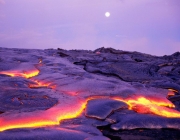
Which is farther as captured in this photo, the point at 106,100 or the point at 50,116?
the point at 106,100

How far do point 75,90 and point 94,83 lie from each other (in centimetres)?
29

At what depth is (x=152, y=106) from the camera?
2.12 meters

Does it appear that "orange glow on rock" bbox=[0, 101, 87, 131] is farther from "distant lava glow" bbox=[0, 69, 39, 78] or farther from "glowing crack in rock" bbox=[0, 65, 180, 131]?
"distant lava glow" bbox=[0, 69, 39, 78]

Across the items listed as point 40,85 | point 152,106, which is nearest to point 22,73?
point 40,85

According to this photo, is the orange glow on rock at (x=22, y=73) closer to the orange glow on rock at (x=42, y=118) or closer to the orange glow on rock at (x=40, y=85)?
the orange glow on rock at (x=40, y=85)

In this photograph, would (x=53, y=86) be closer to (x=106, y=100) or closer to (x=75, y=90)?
(x=75, y=90)

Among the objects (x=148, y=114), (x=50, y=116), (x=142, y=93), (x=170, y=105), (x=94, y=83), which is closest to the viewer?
(x=50, y=116)

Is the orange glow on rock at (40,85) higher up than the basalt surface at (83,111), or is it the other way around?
the orange glow on rock at (40,85)

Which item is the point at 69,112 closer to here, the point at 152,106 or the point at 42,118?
the point at 42,118

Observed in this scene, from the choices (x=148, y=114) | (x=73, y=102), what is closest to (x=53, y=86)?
(x=73, y=102)

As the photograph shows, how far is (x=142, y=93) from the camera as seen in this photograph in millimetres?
2500

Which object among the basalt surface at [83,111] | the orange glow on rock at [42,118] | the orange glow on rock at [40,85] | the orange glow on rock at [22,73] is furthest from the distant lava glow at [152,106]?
the orange glow on rock at [22,73]

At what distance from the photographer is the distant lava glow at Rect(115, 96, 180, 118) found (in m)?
1.98

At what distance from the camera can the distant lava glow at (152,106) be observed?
198cm
